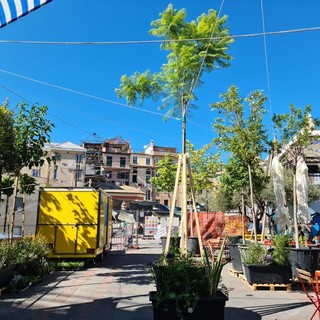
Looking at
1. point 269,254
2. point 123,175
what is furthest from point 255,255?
point 123,175

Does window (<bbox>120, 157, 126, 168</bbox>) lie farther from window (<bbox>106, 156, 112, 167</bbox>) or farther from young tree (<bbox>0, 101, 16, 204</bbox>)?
young tree (<bbox>0, 101, 16, 204</bbox>)

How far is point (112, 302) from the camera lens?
22.3 ft

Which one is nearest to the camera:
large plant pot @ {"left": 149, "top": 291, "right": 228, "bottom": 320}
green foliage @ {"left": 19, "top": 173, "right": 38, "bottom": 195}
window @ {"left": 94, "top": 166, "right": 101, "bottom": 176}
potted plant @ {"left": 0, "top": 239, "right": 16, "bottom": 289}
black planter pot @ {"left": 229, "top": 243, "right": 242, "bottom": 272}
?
large plant pot @ {"left": 149, "top": 291, "right": 228, "bottom": 320}

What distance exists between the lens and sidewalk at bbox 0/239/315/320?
576cm

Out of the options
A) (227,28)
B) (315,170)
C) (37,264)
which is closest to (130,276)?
(37,264)

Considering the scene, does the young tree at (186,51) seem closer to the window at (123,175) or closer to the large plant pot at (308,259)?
the large plant pot at (308,259)

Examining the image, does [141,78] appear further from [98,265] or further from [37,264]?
[98,265]

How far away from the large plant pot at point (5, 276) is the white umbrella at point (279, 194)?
759 cm

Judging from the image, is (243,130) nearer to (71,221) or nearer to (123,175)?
(71,221)

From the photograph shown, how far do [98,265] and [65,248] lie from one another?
175 centimetres

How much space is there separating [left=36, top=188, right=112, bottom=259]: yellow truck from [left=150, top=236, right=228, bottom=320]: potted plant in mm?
6875

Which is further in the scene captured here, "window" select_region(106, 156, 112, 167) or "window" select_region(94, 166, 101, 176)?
"window" select_region(106, 156, 112, 167)

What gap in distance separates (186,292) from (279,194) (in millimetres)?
7190


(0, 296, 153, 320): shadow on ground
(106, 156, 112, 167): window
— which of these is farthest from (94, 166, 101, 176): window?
(0, 296, 153, 320): shadow on ground
